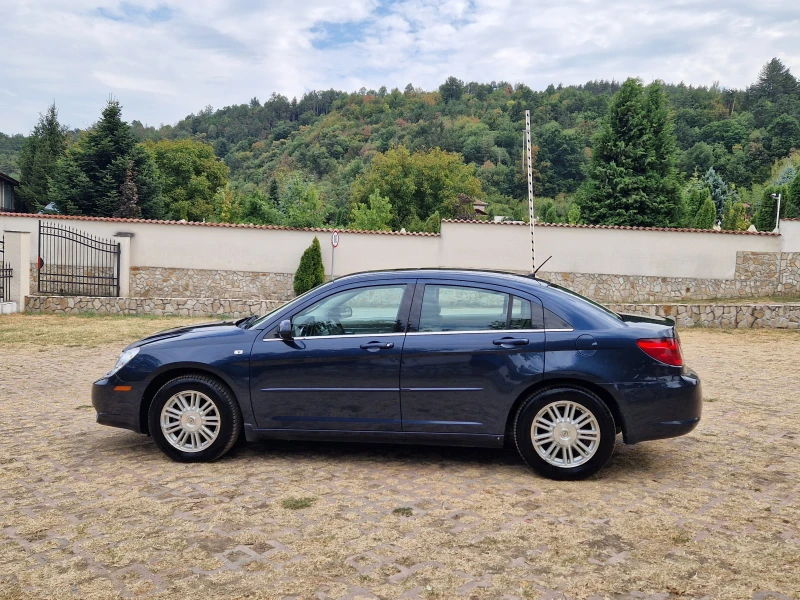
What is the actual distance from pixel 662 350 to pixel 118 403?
14.0 ft

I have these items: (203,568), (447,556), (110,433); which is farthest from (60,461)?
(447,556)

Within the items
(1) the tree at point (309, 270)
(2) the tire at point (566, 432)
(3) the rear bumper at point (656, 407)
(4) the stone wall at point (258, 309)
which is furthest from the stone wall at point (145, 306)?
(3) the rear bumper at point (656, 407)

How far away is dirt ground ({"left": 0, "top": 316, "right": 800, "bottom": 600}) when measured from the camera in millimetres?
3537

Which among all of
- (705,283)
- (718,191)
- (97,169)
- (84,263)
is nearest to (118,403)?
(84,263)

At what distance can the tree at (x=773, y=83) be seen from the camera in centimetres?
10106

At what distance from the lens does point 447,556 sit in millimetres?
3846

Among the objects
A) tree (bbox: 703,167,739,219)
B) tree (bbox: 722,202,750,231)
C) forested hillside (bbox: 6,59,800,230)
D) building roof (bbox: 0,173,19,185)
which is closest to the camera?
forested hillside (bbox: 6,59,800,230)

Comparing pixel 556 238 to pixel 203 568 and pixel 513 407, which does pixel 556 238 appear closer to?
pixel 513 407

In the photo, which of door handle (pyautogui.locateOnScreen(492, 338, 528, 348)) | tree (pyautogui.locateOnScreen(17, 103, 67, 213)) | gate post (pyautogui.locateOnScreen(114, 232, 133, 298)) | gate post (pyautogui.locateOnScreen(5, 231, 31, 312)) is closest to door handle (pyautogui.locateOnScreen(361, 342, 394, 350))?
door handle (pyautogui.locateOnScreen(492, 338, 528, 348))

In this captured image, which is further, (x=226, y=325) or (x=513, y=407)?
(x=226, y=325)

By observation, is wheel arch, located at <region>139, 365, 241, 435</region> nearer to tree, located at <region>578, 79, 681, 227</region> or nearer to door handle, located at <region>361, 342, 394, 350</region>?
door handle, located at <region>361, 342, 394, 350</region>

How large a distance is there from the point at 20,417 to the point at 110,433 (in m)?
1.37

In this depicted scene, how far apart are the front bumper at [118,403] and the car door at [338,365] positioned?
1009mm

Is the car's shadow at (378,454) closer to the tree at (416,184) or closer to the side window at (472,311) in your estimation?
the side window at (472,311)
